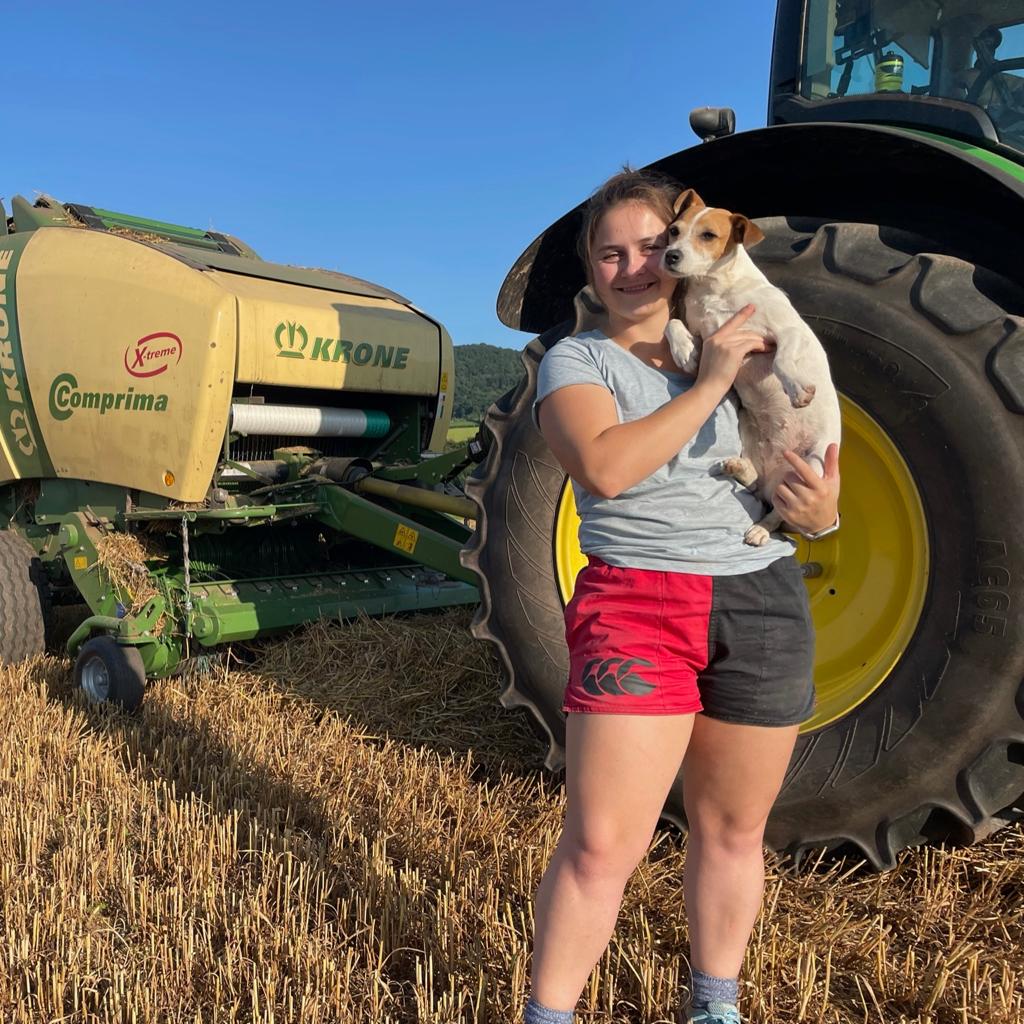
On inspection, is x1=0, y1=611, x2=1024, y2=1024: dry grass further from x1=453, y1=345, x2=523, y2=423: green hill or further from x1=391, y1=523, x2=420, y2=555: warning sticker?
x1=453, y1=345, x2=523, y2=423: green hill

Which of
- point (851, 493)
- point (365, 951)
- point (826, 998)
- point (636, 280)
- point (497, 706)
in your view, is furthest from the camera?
point (497, 706)

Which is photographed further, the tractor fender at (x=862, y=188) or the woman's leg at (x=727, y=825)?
the tractor fender at (x=862, y=188)

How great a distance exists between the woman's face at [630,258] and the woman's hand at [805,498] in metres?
0.36

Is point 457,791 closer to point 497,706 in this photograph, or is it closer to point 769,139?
point 497,706

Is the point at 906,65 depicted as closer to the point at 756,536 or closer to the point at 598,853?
the point at 756,536

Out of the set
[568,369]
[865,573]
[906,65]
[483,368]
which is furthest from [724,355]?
[483,368]

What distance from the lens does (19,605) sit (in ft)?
14.8

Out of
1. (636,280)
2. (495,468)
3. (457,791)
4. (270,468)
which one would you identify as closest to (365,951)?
(457,791)

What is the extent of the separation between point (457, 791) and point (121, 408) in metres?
2.47

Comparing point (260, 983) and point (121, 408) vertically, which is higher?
point (121, 408)

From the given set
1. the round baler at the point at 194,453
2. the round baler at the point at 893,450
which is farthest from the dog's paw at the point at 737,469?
the round baler at the point at 194,453

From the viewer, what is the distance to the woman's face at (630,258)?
1.60 m

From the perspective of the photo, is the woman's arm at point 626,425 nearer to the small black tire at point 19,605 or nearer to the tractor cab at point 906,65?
the tractor cab at point 906,65

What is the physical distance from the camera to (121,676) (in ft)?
12.4
